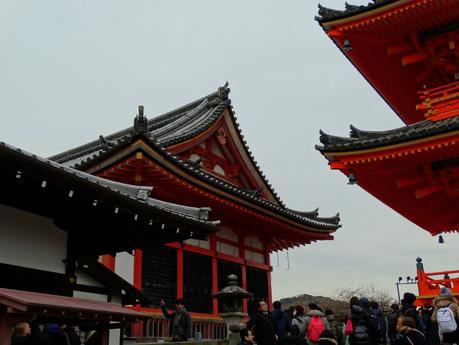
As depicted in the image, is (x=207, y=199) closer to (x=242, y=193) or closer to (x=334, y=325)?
(x=242, y=193)

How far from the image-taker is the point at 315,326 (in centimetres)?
945

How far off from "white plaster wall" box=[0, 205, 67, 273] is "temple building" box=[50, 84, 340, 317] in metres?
0.90

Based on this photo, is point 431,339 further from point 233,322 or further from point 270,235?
point 270,235

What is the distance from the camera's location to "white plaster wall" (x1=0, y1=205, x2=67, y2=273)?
7.06m

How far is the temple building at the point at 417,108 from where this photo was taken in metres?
11.2

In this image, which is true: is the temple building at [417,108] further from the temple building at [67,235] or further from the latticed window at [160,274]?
the latticed window at [160,274]

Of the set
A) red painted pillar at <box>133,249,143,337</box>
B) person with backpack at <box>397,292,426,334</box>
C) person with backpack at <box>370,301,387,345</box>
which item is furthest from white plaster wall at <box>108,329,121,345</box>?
person with backpack at <box>397,292,426,334</box>

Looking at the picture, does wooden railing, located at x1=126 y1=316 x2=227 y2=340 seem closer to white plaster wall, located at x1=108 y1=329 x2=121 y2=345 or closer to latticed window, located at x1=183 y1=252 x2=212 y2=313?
latticed window, located at x1=183 y1=252 x2=212 y2=313

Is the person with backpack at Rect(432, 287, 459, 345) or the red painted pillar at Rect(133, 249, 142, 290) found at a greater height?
the red painted pillar at Rect(133, 249, 142, 290)

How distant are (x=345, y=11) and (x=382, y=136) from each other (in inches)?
141

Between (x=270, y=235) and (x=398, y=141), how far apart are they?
9.23m

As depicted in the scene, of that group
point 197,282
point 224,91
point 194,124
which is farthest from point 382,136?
point 224,91

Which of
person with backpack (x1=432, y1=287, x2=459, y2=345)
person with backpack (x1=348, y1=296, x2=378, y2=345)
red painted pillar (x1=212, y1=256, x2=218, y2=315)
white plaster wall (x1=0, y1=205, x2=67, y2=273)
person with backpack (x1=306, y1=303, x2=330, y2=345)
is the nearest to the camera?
white plaster wall (x1=0, y1=205, x2=67, y2=273)

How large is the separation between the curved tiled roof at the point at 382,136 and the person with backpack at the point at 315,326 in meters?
3.87
